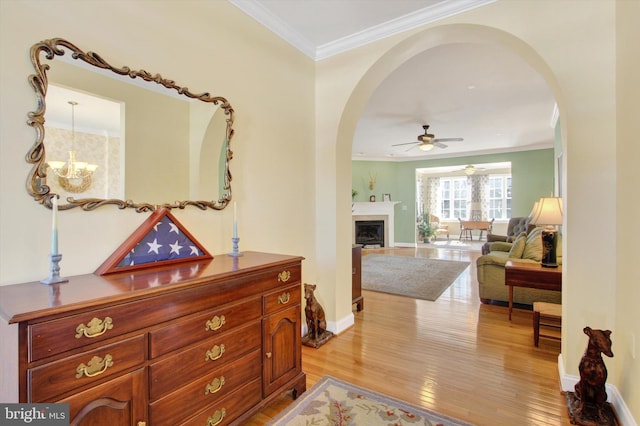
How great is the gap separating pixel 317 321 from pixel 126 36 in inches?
97.6

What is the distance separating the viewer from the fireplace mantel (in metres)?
9.24

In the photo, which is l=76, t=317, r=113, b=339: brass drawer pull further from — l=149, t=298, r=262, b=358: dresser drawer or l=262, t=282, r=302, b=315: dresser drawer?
l=262, t=282, r=302, b=315: dresser drawer

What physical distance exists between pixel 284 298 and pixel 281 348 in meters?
0.30

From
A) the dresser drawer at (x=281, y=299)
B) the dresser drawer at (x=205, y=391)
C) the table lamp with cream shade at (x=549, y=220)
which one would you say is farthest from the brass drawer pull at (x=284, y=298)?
the table lamp with cream shade at (x=549, y=220)

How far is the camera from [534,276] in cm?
308

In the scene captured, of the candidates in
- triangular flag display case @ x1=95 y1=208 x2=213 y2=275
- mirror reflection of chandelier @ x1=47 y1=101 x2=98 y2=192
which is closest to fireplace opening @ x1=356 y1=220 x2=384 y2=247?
triangular flag display case @ x1=95 y1=208 x2=213 y2=275

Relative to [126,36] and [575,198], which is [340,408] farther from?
[126,36]

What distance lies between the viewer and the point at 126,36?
5.49ft

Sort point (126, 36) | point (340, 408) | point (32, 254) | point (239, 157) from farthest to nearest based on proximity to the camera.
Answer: point (239, 157) < point (340, 408) < point (126, 36) < point (32, 254)

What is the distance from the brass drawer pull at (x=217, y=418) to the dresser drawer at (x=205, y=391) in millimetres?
64

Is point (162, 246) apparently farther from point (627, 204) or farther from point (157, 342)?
point (627, 204)

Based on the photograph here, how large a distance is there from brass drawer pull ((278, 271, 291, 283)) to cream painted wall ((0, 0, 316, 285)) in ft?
1.74

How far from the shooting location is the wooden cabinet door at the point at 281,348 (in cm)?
181

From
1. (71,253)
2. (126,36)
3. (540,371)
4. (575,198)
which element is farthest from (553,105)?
(71,253)
